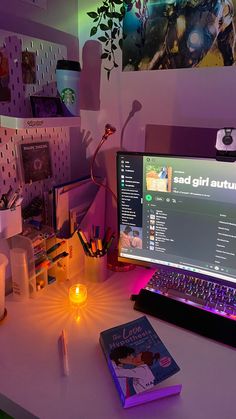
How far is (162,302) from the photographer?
99 cm

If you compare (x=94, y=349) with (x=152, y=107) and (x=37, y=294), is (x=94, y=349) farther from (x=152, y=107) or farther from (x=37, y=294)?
(x=152, y=107)

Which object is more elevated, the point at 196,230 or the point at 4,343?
the point at 196,230

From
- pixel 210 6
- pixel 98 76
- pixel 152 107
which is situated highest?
pixel 210 6

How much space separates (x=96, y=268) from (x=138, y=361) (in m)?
0.42

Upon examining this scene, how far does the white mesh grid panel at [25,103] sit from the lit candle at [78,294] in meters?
0.32

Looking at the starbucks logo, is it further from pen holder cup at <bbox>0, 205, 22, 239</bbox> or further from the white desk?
the white desk

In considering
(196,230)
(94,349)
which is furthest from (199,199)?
(94,349)

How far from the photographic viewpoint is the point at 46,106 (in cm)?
104

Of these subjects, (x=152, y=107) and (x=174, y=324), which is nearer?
(x=174, y=324)

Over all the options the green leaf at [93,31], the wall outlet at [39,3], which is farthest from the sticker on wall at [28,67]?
the green leaf at [93,31]

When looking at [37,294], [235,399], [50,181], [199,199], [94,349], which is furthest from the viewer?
[50,181]

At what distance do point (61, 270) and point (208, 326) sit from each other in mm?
503

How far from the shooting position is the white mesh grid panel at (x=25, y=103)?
3.16 feet

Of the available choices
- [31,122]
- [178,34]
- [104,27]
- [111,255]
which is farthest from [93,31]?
[111,255]
